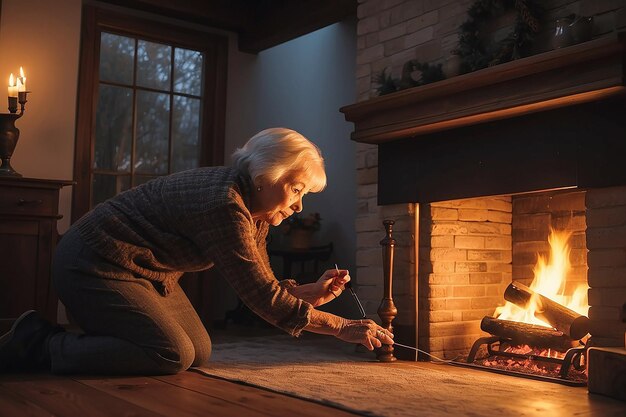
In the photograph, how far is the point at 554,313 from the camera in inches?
109

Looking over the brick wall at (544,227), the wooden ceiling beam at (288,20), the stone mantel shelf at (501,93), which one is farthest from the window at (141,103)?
the brick wall at (544,227)

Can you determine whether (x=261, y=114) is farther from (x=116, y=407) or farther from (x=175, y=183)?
(x=116, y=407)

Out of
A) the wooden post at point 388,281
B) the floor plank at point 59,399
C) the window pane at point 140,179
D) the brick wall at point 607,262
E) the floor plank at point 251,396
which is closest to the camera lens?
the floor plank at point 59,399

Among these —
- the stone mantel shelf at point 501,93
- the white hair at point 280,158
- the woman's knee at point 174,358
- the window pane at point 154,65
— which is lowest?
the woman's knee at point 174,358

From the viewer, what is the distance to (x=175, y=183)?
2.30 metres

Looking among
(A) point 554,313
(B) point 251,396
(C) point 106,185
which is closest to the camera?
(B) point 251,396

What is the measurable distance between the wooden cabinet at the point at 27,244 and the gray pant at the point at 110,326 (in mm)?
1349

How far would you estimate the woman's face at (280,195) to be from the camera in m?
2.24

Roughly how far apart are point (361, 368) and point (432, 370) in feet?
0.88

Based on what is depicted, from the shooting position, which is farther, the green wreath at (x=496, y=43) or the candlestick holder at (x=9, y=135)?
the candlestick holder at (x=9, y=135)

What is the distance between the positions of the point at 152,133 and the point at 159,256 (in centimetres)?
256

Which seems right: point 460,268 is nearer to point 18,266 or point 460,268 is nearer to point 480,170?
point 480,170

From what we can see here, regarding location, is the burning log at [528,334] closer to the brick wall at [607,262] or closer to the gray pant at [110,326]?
the brick wall at [607,262]

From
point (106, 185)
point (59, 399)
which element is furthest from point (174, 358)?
point (106, 185)
